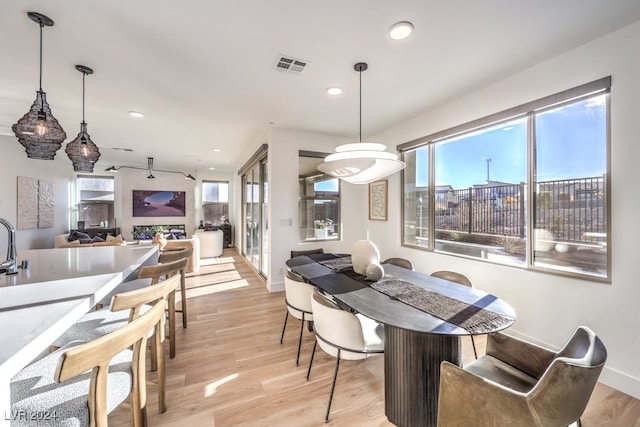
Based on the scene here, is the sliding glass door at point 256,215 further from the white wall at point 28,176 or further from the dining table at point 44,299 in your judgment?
the white wall at point 28,176

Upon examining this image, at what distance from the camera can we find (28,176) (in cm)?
534

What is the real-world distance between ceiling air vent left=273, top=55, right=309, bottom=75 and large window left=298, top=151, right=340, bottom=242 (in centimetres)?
192

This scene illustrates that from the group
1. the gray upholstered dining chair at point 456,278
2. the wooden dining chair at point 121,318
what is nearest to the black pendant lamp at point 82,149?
the wooden dining chair at point 121,318

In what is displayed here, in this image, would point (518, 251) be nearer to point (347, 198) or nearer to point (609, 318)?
point (609, 318)

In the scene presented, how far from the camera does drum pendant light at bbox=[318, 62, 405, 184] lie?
2.14 meters

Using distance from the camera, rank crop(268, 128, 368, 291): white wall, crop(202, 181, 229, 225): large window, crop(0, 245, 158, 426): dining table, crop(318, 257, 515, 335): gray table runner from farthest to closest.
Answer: crop(202, 181, 229, 225): large window < crop(268, 128, 368, 291): white wall < crop(318, 257, 515, 335): gray table runner < crop(0, 245, 158, 426): dining table

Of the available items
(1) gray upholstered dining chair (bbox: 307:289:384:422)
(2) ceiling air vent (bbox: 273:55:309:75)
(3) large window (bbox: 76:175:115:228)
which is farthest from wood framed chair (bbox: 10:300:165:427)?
(3) large window (bbox: 76:175:115:228)

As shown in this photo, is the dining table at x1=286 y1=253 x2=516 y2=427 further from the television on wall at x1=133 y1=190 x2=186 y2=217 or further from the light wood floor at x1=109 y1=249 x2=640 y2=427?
the television on wall at x1=133 y1=190 x2=186 y2=217

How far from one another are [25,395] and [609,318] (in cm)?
356

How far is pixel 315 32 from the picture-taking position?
194 cm

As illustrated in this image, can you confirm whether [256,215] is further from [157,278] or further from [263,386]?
[263,386]

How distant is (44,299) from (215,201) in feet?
27.4

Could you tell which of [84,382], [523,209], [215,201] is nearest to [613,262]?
[523,209]

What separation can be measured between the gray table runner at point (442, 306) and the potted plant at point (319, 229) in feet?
7.65
